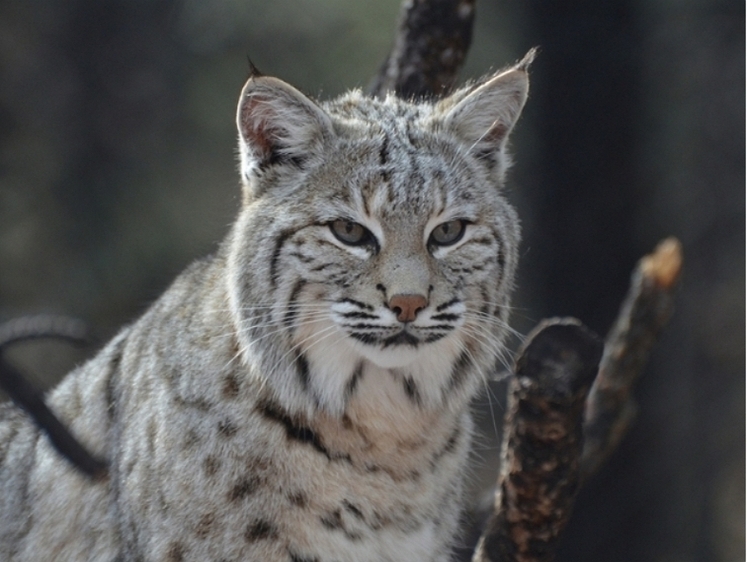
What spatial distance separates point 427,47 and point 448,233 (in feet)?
6.54

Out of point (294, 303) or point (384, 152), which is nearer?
point (294, 303)

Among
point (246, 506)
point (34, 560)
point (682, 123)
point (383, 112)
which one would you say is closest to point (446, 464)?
point (246, 506)

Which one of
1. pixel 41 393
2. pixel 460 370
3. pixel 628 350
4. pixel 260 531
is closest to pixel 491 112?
pixel 460 370

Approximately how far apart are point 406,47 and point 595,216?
3668 millimetres

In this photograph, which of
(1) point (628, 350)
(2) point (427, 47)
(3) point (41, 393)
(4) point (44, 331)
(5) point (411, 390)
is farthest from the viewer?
(2) point (427, 47)

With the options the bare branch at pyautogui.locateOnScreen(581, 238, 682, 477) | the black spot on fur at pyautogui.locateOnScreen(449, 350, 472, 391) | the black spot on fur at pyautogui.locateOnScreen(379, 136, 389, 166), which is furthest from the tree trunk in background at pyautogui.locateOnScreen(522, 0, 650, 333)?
the black spot on fur at pyautogui.locateOnScreen(379, 136, 389, 166)

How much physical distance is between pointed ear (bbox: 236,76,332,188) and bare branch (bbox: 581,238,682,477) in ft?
6.34

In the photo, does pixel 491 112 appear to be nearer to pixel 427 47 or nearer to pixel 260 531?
pixel 427 47

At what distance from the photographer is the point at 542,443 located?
4.29 m

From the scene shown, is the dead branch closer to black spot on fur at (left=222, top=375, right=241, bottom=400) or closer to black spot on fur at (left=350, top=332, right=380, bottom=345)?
black spot on fur at (left=222, top=375, right=241, bottom=400)

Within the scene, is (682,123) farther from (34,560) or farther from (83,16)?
(34,560)

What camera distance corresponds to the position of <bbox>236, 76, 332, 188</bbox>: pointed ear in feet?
13.8

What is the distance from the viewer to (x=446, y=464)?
15.1 ft

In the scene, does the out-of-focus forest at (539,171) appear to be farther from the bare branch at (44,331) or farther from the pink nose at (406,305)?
the pink nose at (406,305)
